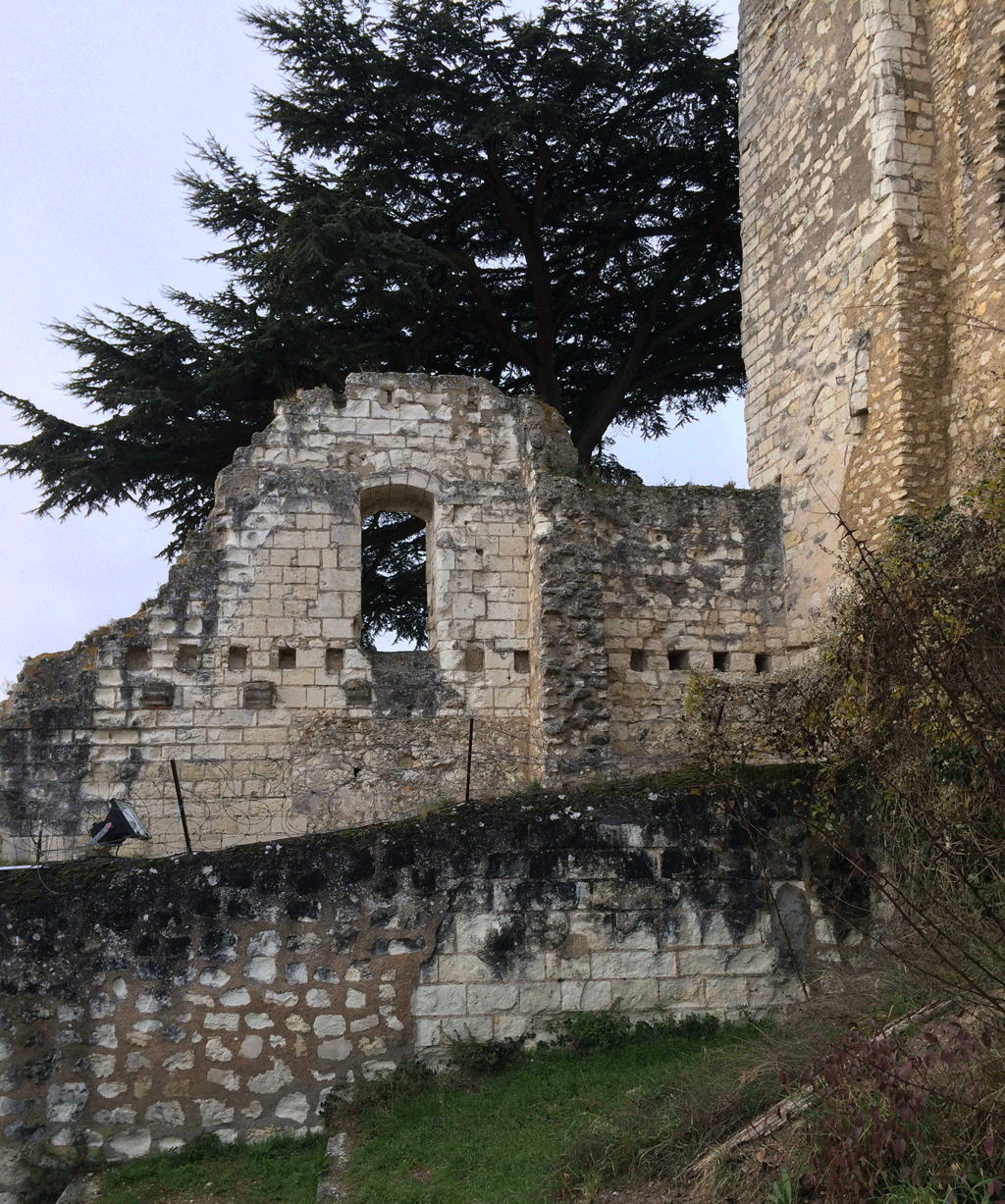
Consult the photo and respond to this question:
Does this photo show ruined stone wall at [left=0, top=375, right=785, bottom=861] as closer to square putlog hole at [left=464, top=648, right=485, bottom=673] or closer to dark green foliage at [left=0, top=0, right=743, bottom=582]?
square putlog hole at [left=464, top=648, right=485, bottom=673]

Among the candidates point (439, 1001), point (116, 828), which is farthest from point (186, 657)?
point (439, 1001)

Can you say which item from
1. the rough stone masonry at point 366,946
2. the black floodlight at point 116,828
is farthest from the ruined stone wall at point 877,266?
the black floodlight at point 116,828

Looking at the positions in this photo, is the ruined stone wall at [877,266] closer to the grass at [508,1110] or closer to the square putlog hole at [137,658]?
the grass at [508,1110]

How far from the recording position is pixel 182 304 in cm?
1509

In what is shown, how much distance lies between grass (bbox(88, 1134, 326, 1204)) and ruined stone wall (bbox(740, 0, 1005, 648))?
21.5ft

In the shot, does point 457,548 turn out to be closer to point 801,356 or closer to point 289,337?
point 801,356

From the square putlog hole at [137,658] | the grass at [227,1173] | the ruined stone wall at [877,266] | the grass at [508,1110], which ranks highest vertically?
the ruined stone wall at [877,266]

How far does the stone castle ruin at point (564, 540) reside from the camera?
972cm

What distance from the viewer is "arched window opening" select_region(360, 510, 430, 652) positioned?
16.5 metres

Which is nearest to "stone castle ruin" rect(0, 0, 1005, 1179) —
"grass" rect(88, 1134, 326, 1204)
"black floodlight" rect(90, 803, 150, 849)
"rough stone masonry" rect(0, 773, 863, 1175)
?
"rough stone masonry" rect(0, 773, 863, 1175)

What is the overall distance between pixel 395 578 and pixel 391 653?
6554mm

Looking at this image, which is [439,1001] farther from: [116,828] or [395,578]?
[395,578]

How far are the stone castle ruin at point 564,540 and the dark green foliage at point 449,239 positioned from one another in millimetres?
3870

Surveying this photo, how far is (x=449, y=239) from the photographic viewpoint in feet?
55.0
